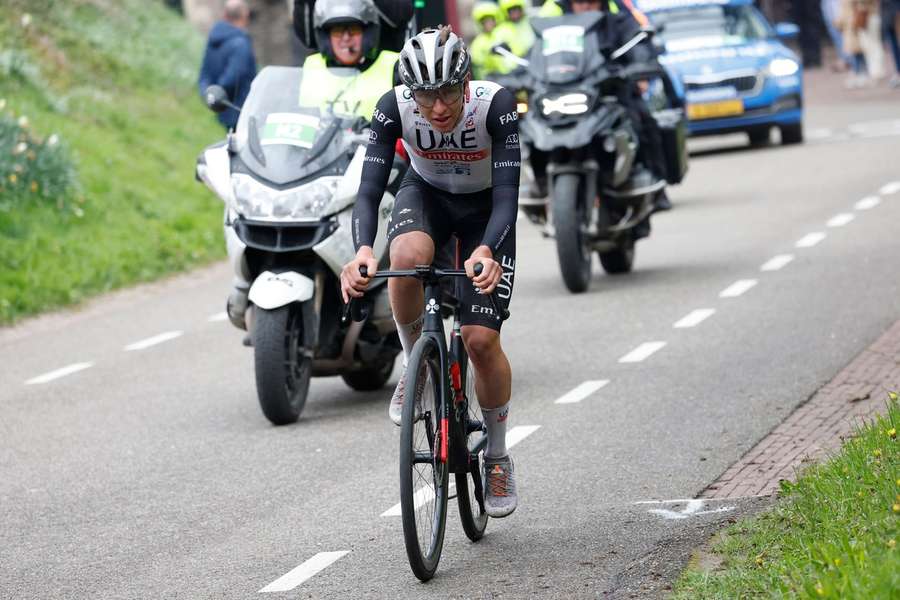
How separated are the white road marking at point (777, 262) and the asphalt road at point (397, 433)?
0.05 m

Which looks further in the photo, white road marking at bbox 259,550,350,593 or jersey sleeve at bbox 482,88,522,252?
jersey sleeve at bbox 482,88,522,252

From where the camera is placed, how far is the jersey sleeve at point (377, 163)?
6.83 m

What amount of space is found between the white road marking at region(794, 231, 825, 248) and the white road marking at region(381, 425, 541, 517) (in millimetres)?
6611

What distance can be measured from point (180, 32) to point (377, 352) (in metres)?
20.4

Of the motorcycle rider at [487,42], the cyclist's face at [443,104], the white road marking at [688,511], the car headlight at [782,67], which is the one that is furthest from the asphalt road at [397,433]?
the motorcycle rider at [487,42]

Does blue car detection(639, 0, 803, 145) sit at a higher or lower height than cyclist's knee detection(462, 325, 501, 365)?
lower

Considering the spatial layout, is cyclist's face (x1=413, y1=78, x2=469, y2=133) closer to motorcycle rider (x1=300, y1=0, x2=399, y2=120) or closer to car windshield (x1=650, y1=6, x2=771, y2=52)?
motorcycle rider (x1=300, y1=0, x2=399, y2=120)

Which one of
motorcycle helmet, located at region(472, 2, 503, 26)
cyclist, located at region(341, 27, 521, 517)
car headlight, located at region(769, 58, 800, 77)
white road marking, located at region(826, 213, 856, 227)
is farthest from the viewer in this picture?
motorcycle helmet, located at region(472, 2, 503, 26)

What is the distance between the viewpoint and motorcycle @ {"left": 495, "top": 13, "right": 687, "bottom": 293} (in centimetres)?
1335

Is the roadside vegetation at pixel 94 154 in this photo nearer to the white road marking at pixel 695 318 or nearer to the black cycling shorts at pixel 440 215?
the white road marking at pixel 695 318

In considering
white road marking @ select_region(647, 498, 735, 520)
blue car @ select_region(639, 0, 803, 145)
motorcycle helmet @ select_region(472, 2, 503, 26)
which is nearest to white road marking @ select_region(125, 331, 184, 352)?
white road marking @ select_region(647, 498, 735, 520)

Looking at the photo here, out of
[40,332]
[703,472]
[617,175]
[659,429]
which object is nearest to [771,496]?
[703,472]

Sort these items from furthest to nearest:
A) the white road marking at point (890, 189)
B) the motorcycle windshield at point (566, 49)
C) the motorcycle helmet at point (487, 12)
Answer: the motorcycle helmet at point (487, 12) < the white road marking at point (890, 189) < the motorcycle windshield at point (566, 49)

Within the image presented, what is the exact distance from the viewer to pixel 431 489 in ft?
21.5
